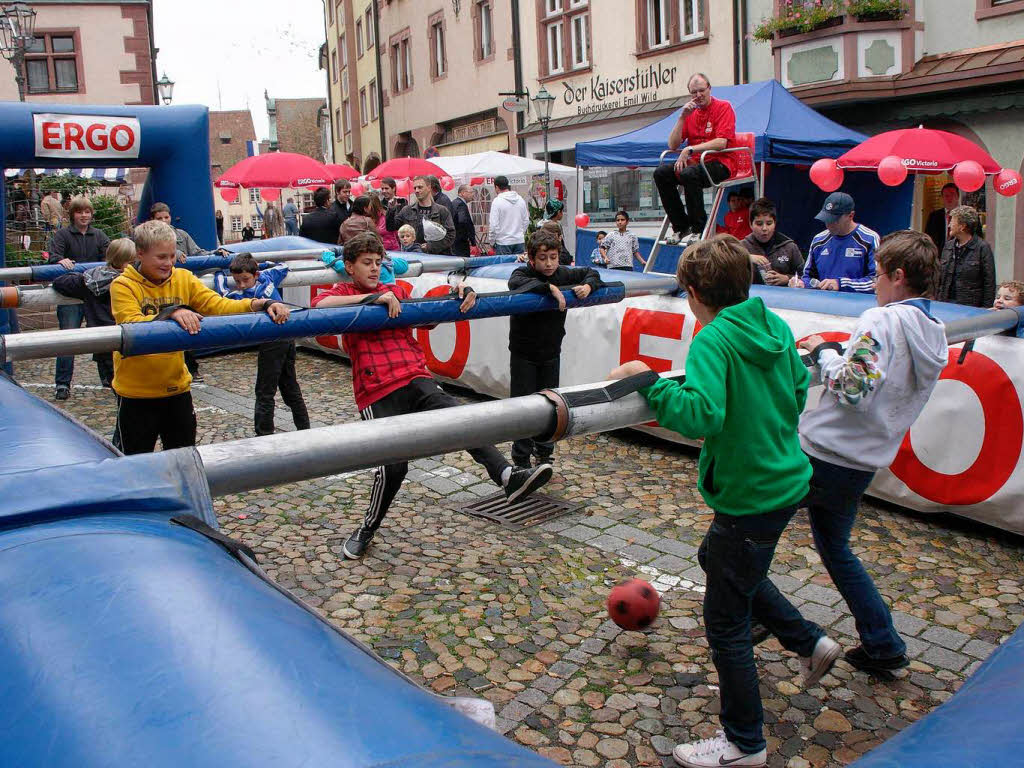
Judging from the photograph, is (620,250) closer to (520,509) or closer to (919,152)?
(919,152)

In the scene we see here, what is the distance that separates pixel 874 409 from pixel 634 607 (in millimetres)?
1144

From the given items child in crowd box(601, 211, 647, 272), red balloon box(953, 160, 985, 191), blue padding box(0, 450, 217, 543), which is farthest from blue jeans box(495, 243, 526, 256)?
blue padding box(0, 450, 217, 543)

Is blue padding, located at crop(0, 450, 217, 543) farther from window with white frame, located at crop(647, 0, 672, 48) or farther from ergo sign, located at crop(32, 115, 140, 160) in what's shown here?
window with white frame, located at crop(647, 0, 672, 48)

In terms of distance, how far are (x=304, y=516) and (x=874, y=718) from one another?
10.7 feet

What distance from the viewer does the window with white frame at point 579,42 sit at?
22.1 metres

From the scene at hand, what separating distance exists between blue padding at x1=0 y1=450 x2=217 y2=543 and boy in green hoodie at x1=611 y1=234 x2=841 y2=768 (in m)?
1.40

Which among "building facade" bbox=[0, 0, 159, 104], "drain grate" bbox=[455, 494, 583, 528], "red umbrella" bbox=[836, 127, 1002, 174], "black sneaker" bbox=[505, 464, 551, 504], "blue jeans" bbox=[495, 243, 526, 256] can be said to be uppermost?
"building facade" bbox=[0, 0, 159, 104]

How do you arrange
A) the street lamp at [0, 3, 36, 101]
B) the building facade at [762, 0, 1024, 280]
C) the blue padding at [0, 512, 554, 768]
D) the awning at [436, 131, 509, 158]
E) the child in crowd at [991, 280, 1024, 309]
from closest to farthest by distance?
the blue padding at [0, 512, 554, 768] < the child in crowd at [991, 280, 1024, 309] < the building facade at [762, 0, 1024, 280] < the street lamp at [0, 3, 36, 101] < the awning at [436, 131, 509, 158]

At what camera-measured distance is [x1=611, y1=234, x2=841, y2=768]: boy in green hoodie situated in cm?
261

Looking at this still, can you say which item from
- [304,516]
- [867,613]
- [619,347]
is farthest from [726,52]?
[867,613]

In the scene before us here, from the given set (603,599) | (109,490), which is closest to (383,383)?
(603,599)

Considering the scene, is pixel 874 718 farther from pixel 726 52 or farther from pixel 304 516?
pixel 726 52

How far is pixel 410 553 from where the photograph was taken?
472cm

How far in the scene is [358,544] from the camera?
4.64 m
